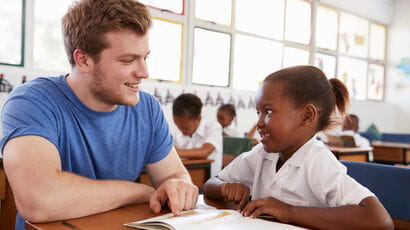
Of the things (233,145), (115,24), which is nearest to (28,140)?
(115,24)

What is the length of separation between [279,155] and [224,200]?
0.83ft

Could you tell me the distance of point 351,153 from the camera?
4887 mm

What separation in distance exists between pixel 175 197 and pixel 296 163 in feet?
1.32

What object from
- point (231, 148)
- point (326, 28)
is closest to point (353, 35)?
point (326, 28)

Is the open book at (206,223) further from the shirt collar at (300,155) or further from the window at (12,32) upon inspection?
the window at (12,32)

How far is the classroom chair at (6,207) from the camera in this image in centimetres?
258

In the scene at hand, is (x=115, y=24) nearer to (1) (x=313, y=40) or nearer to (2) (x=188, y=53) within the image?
(2) (x=188, y=53)

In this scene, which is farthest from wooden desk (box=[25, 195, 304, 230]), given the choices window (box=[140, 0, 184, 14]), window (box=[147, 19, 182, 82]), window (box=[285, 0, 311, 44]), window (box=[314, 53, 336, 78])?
window (box=[314, 53, 336, 78])

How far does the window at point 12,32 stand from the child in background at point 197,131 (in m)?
1.89

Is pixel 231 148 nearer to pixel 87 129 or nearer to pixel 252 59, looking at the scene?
pixel 87 129

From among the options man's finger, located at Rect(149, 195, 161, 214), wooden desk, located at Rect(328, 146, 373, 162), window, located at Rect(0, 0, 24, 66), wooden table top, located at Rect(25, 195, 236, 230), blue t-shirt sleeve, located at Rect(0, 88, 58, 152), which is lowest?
wooden desk, located at Rect(328, 146, 373, 162)

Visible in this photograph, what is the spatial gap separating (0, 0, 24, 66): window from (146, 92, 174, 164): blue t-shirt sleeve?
125 inches

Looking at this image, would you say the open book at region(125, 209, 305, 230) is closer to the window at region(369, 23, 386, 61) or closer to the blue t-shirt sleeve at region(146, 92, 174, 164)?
the blue t-shirt sleeve at region(146, 92, 174, 164)

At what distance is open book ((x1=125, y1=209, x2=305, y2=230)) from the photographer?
0.87 m
